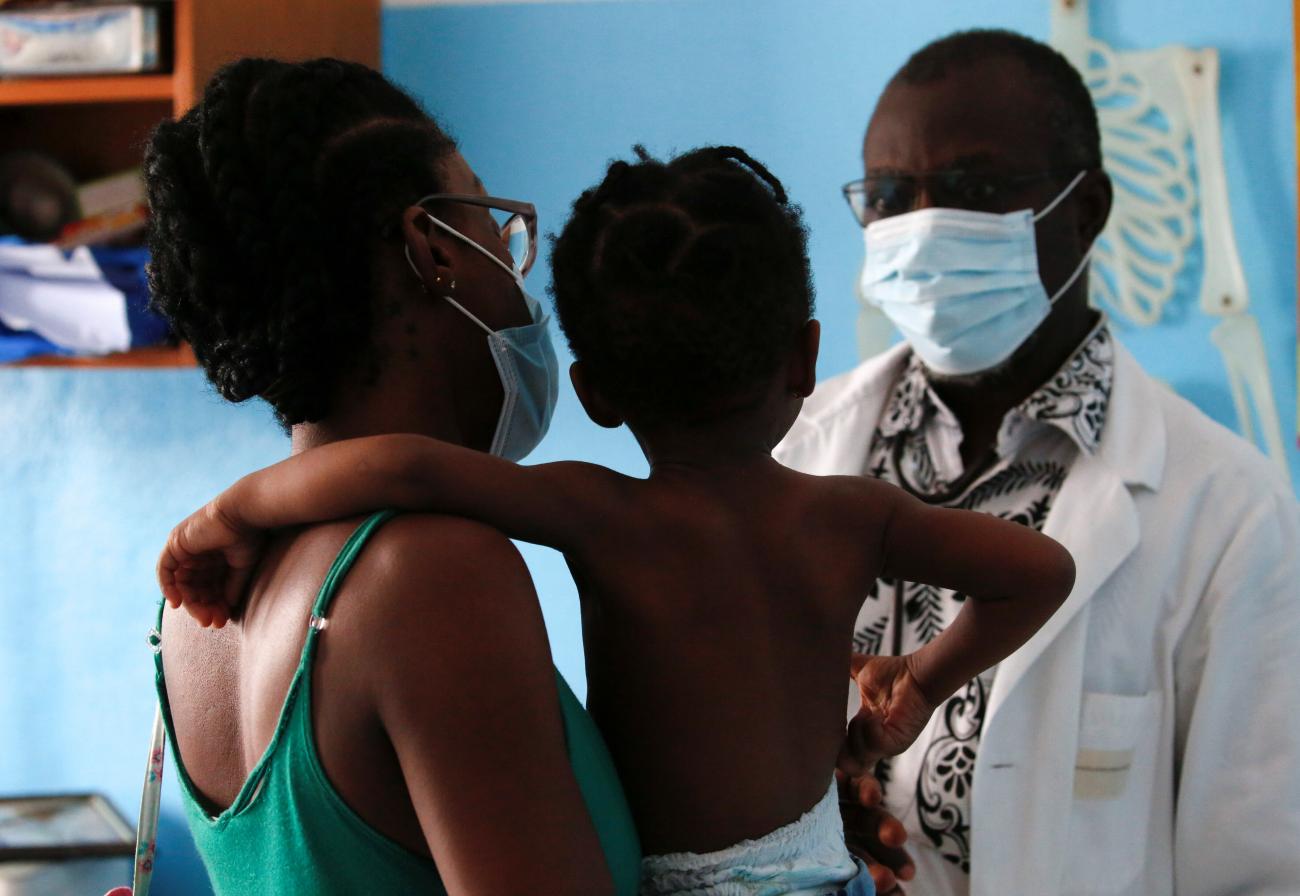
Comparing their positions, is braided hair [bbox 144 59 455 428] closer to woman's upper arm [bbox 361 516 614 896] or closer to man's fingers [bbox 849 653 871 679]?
woman's upper arm [bbox 361 516 614 896]

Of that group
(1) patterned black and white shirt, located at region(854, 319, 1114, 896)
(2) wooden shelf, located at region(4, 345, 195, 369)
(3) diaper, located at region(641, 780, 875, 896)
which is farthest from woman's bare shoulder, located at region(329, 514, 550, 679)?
(2) wooden shelf, located at region(4, 345, 195, 369)

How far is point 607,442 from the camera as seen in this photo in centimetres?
238

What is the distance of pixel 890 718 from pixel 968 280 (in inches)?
27.8

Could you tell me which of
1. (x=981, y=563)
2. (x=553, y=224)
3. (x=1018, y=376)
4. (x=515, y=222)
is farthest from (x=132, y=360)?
(x=981, y=563)

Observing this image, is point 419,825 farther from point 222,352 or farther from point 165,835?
point 165,835

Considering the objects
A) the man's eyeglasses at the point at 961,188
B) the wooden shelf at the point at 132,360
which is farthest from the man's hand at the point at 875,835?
the wooden shelf at the point at 132,360

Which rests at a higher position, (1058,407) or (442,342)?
(442,342)

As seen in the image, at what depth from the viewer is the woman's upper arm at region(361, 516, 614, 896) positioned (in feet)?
2.24

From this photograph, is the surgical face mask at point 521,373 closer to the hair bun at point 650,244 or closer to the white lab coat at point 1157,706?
the hair bun at point 650,244

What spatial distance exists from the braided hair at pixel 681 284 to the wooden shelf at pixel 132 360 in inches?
54.4

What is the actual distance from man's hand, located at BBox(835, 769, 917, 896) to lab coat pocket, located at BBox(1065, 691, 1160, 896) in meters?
0.27

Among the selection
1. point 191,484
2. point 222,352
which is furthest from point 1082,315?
point 191,484

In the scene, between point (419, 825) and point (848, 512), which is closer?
point (419, 825)

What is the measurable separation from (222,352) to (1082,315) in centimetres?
114
